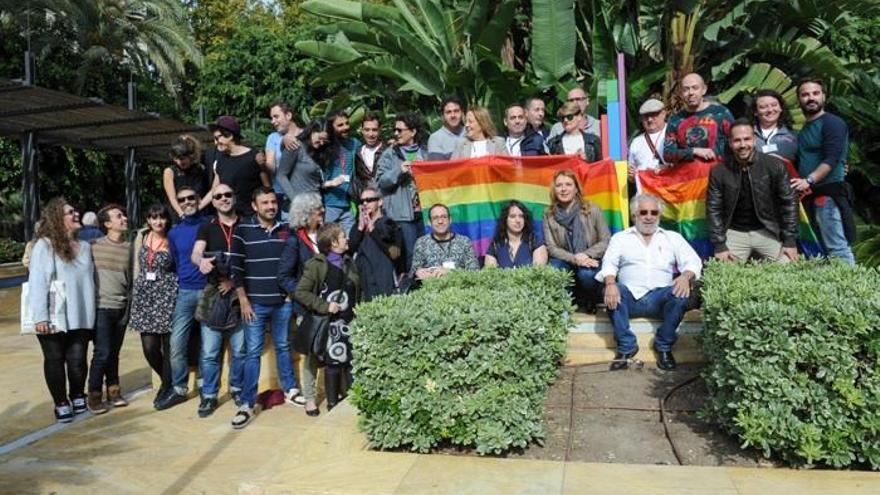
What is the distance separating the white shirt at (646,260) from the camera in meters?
5.99

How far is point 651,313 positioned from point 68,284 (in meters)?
4.77

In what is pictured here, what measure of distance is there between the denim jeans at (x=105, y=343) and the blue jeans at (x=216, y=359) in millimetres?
925

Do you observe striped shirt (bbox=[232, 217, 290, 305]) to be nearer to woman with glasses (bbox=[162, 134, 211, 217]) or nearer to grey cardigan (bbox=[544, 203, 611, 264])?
woman with glasses (bbox=[162, 134, 211, 217])

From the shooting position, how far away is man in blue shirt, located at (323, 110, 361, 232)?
7.44 m

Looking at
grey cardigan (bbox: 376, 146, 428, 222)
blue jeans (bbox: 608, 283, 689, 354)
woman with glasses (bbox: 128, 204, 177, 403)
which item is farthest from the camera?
grey cardigan (bbox: 376, 146, 428, 222)

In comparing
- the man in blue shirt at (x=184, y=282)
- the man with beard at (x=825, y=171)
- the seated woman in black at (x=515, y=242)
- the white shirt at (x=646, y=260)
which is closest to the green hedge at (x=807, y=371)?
the white shirt at (x=646, y=260)

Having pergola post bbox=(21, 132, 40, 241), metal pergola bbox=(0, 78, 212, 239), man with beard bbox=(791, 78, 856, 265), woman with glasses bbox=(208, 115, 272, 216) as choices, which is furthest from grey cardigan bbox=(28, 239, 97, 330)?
pergola post bbox=(21, 132, 40, 241)

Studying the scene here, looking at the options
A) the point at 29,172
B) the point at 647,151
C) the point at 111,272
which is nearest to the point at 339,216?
the point at 111,272

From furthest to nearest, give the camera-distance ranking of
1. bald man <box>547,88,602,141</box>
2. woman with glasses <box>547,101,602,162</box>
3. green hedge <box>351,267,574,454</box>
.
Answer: bald man <box>547,88,602,141</box> < woman with glasses <box>547,101,602,162</box> < green hedge <box>351,267,574,454</box>

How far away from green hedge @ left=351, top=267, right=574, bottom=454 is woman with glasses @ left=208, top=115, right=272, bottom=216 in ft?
10.5

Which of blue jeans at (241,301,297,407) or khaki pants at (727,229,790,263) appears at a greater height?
khaki pants at (727,229,790,263)

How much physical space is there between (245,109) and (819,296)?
1805 cm

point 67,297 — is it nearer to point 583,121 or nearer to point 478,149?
point 478,149

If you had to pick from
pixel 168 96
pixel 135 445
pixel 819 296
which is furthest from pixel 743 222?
pixel 168 96
